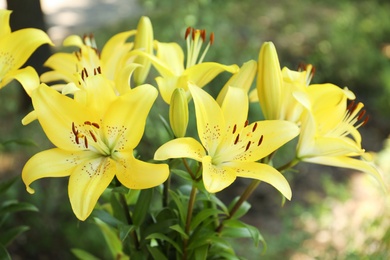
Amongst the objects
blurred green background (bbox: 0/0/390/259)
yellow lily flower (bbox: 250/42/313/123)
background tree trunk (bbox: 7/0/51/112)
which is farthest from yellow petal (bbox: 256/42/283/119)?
background tree trunk (bbox: 7/0/51/112)

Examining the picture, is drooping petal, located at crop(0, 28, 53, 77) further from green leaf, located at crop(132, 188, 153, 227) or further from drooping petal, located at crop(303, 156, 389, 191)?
drooping petal, located at crop(303, 156, 389, 191)

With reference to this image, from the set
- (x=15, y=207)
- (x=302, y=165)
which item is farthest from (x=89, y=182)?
(x=302, y=165)

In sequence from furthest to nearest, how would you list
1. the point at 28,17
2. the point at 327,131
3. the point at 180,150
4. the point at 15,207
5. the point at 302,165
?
1. the point at 302,165
2. the point at 28,17
3. the point at 15,207
4. the point at 327,131
5. the point at 180,150

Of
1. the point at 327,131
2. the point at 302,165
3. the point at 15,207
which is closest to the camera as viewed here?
the point at 327,131

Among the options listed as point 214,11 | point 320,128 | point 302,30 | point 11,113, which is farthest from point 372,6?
point 320,128

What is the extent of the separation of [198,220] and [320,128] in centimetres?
20

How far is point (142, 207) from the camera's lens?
2.54 feet

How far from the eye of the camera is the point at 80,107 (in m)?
0.66

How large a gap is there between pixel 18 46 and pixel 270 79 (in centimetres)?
33

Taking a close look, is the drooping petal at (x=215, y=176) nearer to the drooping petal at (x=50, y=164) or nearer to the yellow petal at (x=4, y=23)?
the drooping petal at (x=50, y=164)

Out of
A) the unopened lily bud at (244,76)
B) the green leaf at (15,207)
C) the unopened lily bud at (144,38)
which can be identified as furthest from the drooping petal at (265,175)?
the green leaf at (15,207)

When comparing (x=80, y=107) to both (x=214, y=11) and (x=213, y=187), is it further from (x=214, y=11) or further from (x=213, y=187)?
(x=214, y=11)

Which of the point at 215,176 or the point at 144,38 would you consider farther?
the point at 144,38

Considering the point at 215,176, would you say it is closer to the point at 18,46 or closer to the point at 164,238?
the point at 164,238
